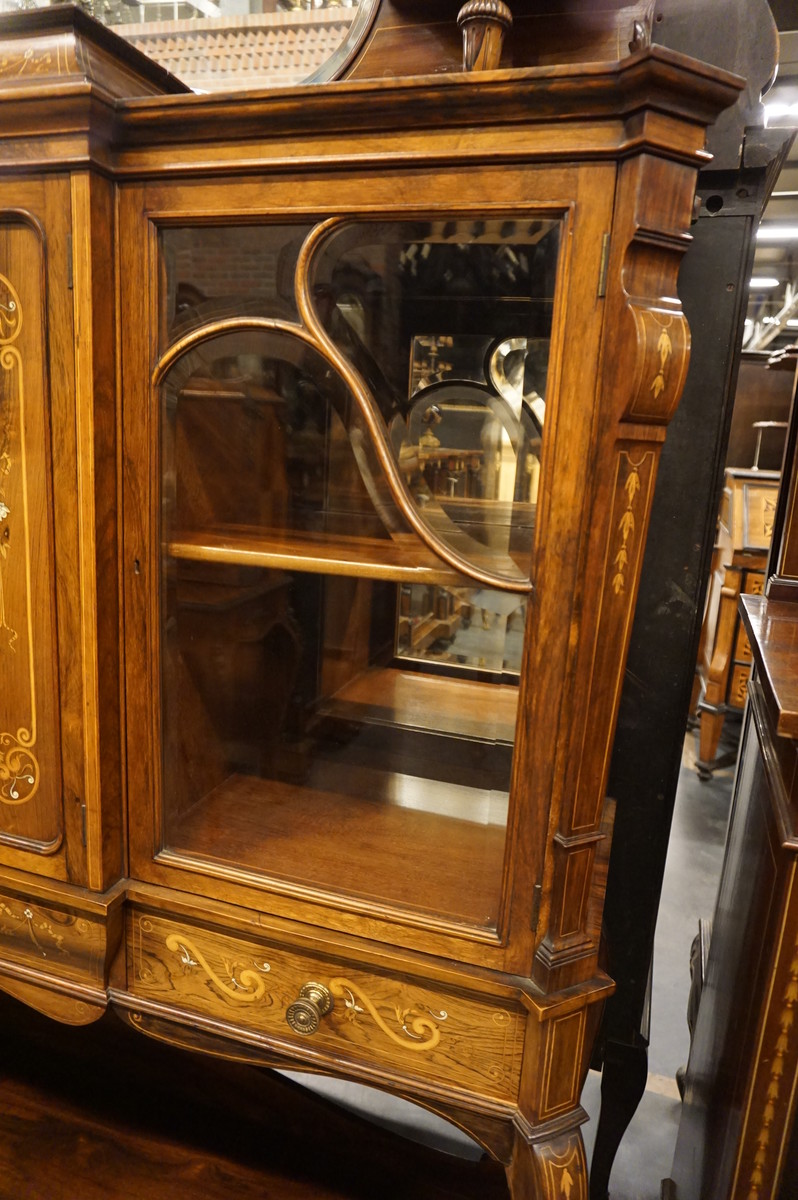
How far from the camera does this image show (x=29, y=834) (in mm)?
725

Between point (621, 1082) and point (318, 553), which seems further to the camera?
point (621, 1082)

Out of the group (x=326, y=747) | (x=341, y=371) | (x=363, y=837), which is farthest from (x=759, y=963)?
(x=341, y=371)

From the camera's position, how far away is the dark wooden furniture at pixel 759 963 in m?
0.58

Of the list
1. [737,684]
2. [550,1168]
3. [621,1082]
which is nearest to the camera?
[550,1168]

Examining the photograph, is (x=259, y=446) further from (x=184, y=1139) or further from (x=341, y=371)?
(x=184, y=1139)

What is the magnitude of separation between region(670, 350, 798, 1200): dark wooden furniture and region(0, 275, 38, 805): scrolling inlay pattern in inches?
23.6

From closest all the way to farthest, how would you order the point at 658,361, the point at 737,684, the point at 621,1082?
the point at 658,361 < the point at 621,1082 < the point at 737,684

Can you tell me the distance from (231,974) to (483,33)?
31.0 inches

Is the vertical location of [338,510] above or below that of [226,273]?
below

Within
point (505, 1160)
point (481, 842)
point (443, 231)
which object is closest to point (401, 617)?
point (481, 842)

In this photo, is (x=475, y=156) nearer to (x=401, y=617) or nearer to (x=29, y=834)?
(x=401, y=617)

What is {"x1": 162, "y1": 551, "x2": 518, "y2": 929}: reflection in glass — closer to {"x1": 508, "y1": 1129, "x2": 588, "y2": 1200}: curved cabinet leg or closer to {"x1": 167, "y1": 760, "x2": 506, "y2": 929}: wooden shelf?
{"x1": 167, "y1": 760, "x2": 506, "y2": 929}: wooden shelf

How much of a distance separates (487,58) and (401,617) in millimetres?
491

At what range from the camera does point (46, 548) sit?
0.67m
